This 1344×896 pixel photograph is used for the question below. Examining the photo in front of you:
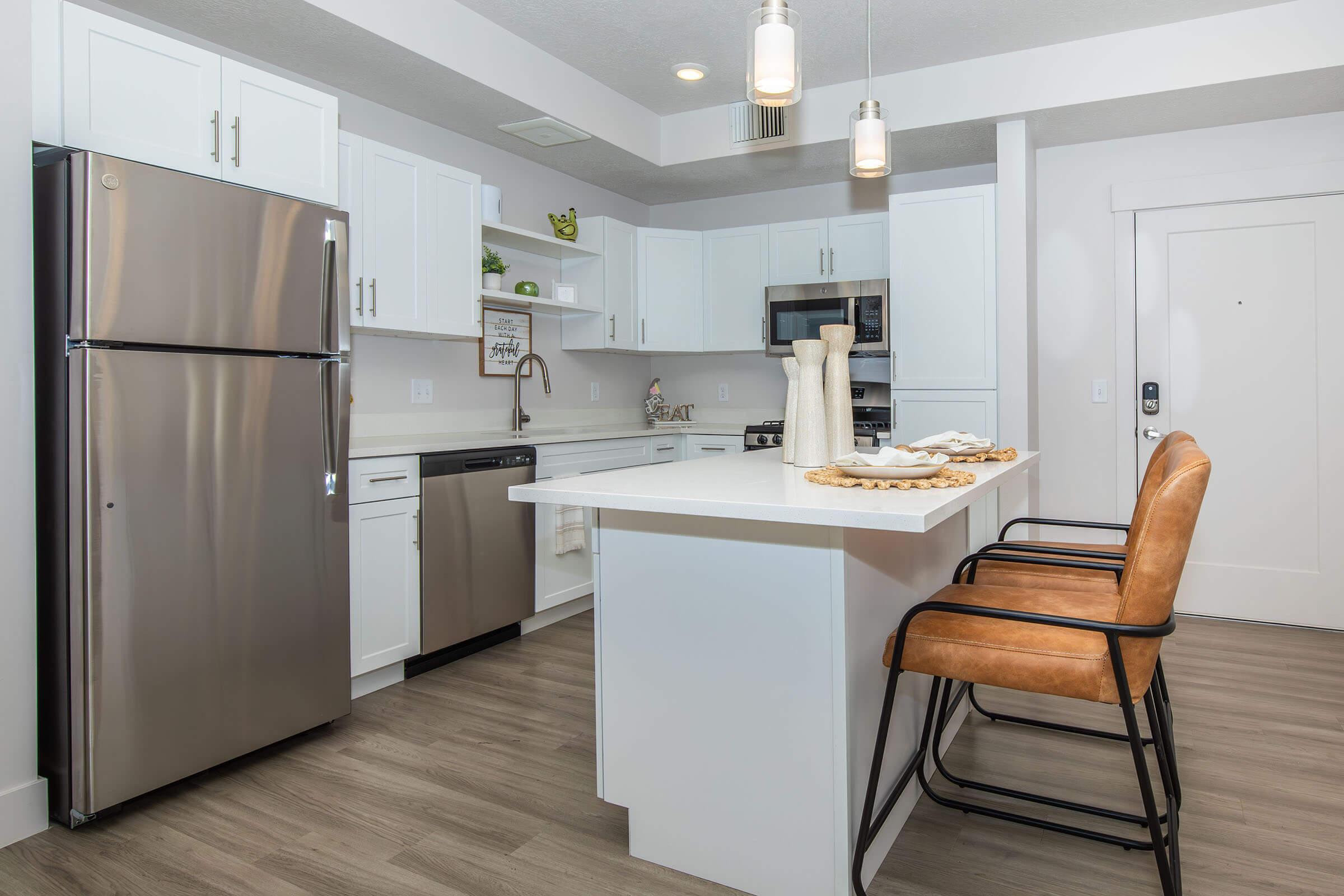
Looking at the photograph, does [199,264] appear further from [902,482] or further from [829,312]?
[829,312]

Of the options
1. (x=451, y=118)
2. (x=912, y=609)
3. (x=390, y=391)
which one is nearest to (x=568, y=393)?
(x=390, y=391)

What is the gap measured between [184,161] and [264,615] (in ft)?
4.29

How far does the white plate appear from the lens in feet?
5.71

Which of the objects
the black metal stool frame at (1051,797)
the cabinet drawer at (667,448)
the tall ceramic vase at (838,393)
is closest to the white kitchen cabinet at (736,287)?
the cabinet drawer at (667,448)

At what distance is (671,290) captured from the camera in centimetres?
489

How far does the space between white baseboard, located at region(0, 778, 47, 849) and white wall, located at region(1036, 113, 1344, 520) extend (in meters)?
4.22

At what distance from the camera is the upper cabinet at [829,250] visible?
14.7ft

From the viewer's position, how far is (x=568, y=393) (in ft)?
15.6

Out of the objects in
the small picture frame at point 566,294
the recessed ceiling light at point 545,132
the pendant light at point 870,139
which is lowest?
the small picture frame at point 566,294

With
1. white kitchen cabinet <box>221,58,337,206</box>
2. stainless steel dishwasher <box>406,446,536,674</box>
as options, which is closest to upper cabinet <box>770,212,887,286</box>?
stainless steel dishwasher <box>406,446,536,674</box>

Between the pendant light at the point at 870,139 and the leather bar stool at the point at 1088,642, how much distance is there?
1.17 m

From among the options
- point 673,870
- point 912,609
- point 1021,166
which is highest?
point 1021,166

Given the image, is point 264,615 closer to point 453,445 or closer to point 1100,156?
point 453,445

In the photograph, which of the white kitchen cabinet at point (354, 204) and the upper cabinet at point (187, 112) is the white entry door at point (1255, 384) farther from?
the upper cabinet at point (187, 112)
